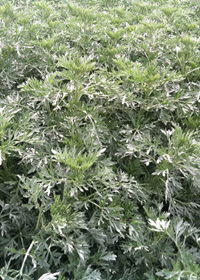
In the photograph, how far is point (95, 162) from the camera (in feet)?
4.96

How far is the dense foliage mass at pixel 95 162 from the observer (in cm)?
133

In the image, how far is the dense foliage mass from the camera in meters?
1.33

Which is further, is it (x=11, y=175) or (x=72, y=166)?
(x=11, y=175)

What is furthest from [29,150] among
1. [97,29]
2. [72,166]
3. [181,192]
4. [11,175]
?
[97,29]

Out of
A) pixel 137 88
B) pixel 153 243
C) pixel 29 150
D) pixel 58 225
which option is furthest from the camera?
pixel 137 88

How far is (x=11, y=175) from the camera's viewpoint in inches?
61.4

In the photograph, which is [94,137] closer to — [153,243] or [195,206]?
[153,243]

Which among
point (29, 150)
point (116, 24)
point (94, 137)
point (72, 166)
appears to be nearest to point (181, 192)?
point (94, 137)

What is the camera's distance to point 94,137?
61.7 inches

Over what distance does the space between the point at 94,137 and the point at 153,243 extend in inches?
26.1

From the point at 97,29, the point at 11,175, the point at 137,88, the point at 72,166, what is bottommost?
the point at 11,175

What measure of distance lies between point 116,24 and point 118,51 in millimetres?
426

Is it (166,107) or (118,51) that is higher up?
(118,51)

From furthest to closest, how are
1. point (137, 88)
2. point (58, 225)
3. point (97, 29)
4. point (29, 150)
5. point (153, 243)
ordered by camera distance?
point (97, 29)
point (137, 88)
point (29, 150)
point (153, 243)
point (58, 225)
